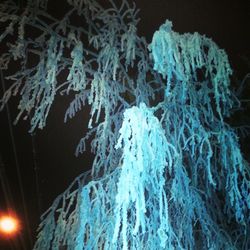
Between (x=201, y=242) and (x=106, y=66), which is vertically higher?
(x=106, y=66)

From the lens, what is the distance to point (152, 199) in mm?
3418

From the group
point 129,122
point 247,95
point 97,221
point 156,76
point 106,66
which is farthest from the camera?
point 247,95

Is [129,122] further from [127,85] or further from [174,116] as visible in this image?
[127,85]

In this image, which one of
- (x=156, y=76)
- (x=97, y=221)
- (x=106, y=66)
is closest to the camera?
(x=97, y=221)

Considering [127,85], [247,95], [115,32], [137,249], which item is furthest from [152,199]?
[247,95]

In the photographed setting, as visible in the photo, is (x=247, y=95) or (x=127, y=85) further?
(x=247, y=95)

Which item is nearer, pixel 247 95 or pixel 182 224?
pixel 182 224

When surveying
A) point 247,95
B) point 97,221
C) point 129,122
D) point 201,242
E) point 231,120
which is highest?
point 247,95

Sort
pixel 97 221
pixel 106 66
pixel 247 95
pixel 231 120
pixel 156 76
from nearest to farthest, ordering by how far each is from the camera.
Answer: pixel 97 221 → pixel 106 66 → pixel 156 76 → pixel 231 120 → pixel 247 95

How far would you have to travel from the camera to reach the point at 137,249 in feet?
10.3

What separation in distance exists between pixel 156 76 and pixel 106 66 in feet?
1.92

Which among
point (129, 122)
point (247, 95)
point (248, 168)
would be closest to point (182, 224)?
point (248, 168)

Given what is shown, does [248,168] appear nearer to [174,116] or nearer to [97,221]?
[174,116]

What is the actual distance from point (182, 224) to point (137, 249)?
19.9 inches
